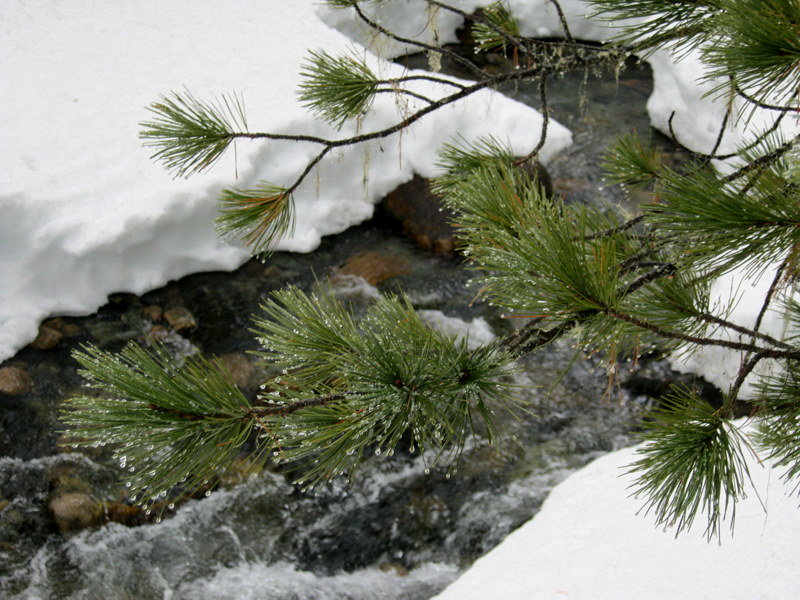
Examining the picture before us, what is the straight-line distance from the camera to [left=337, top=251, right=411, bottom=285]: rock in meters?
5.02

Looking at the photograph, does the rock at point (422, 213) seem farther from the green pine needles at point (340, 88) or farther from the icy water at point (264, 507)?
the green pine needles at point (340, 88)

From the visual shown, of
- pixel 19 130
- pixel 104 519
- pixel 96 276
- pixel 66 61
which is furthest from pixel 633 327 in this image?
pixel 66 61

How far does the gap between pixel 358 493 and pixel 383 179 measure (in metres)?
2.72

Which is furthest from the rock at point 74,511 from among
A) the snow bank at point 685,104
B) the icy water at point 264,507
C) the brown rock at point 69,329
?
the snow bank at point 685,104

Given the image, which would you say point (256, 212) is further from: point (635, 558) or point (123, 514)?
point (123, 514)

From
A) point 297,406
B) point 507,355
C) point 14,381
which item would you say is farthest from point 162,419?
point 14,381

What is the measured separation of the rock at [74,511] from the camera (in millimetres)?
3389

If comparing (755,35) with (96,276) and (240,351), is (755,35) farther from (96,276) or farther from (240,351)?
(96,276)

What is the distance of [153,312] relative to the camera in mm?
4492

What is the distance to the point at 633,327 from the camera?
128 centimetres

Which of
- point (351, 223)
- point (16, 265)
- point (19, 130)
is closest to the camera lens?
point (16, 265)

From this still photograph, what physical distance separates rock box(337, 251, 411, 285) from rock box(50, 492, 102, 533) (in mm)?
2353

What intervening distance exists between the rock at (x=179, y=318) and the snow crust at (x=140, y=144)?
257mm

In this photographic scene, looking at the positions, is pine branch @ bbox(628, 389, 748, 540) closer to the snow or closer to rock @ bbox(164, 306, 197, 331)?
the snow
